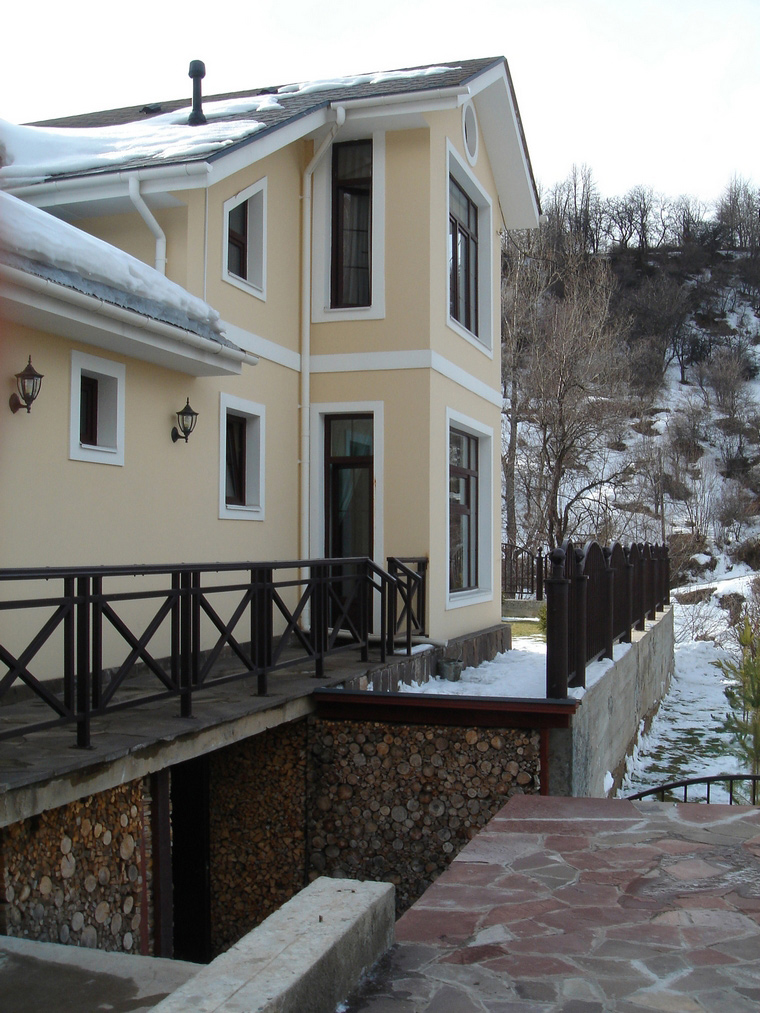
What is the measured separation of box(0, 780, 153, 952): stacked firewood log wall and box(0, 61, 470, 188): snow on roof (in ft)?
16.9

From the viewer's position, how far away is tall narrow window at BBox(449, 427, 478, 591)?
11.7 meters

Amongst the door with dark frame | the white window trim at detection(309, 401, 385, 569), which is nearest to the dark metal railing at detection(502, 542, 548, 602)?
the door with dark frame

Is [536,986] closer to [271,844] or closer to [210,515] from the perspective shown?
[271,844]

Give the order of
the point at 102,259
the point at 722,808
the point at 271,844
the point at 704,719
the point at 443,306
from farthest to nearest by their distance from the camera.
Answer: the point at 704,719 → the point at 443,306 → the point at 271,844 → the point at 102,259 → the point at 722,808

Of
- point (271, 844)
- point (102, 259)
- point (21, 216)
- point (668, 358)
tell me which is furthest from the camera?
point (668, 358)

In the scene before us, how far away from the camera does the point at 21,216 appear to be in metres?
6.28

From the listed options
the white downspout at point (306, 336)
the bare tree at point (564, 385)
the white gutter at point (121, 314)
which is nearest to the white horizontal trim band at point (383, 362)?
the white downspout at point (306, 336)

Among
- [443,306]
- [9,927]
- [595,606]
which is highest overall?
[443,306]

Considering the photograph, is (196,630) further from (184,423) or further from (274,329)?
(274,329)

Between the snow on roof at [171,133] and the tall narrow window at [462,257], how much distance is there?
1636 mm

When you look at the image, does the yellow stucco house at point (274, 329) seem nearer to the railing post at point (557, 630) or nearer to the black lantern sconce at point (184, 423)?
the black lantern sconce at point (184, 423)

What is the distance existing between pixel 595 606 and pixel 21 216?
635 centimetres

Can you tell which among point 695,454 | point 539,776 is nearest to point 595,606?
point 539,776

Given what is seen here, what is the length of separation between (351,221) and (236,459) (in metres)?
3.30
